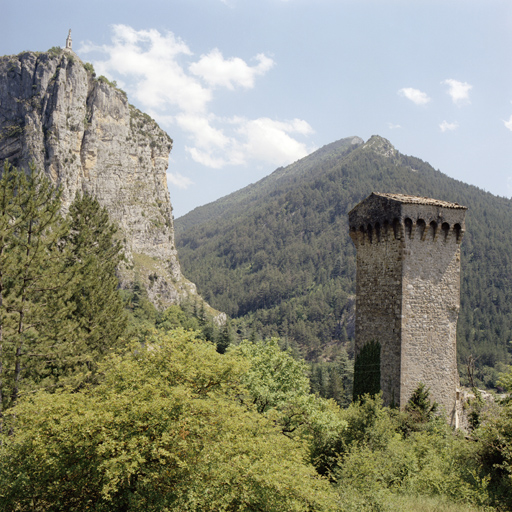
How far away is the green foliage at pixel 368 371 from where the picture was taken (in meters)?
21.7

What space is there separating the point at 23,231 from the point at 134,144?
119m

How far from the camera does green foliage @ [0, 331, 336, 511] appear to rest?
11.2 m

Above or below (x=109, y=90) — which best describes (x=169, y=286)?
below

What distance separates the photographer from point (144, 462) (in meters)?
11.5

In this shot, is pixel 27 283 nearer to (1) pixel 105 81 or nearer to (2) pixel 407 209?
(2) pixel 407 209

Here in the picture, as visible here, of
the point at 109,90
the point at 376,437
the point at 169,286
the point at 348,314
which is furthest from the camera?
the point at 348,314

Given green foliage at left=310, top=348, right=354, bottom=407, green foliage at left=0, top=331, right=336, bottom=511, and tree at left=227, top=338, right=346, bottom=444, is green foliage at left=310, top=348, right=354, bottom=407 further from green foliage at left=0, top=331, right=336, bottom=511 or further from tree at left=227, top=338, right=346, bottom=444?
green foliage at left=0, top=331, right=336, bottom=511

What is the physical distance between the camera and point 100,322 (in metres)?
32.8

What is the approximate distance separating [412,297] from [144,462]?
47.4ft

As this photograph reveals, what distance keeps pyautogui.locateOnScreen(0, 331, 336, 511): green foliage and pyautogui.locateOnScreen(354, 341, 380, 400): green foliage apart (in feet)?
31.7

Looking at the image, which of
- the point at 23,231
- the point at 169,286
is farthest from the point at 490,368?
the point at 23,231

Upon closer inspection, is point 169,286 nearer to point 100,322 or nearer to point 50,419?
point 100,322

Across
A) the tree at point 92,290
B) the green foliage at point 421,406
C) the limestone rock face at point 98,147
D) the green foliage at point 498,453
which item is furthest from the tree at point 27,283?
the limestone rock face at point 98,147

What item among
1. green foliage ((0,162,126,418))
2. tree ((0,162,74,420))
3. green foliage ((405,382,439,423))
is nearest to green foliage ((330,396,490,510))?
green foliage ((405,382,439,423))
